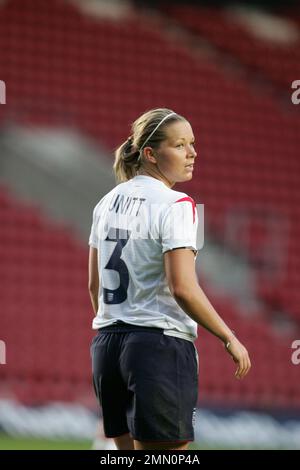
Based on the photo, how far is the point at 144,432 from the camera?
2.81m

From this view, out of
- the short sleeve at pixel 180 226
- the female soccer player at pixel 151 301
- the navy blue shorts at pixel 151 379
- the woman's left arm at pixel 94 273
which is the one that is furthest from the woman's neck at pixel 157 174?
the navy blue shorts at pixel 151 379

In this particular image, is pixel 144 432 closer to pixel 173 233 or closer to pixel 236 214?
pixel 173 233

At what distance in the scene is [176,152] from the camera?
300 centimetres

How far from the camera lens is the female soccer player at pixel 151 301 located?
9.19 ft

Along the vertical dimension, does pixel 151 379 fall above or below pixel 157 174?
below

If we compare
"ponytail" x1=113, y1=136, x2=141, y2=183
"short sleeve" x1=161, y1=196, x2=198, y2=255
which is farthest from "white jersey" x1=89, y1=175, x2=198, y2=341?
"ponytail" x1=113, y1=136, x2=141, y2=183

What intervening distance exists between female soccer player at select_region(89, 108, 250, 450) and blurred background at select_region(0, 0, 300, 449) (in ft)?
14.1

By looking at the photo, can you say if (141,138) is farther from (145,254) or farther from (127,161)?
(145,254)

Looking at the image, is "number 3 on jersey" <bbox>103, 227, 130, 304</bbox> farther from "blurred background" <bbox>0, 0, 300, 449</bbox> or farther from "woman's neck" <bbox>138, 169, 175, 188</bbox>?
"blurred background" <bbox>0, 0, 300, 449</bbox>

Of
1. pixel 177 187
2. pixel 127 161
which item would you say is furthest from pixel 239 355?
pixel 177 187

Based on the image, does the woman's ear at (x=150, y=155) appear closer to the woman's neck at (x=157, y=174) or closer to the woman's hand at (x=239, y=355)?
the woman's neck at (x=157, y=174)

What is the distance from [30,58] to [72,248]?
1974mm

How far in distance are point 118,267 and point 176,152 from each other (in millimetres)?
404

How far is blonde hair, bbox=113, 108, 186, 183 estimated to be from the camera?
3018 mm
